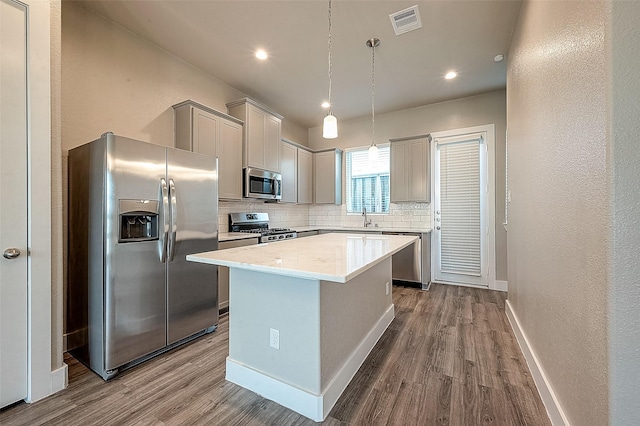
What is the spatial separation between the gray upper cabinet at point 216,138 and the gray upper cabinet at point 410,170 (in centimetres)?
245

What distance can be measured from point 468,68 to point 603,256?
3.12 meters

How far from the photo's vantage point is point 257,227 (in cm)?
420

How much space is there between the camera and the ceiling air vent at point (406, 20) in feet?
7.86

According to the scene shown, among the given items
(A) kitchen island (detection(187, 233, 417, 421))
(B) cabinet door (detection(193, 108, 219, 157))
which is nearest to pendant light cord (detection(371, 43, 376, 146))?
(B) cabinet door (detection(193, 108, 219, 157))

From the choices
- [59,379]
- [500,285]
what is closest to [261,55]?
[59,379]

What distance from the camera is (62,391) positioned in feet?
5.82

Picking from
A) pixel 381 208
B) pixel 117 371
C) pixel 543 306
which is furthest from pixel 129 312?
pixel 381 208

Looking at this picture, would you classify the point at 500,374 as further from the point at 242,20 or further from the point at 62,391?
the point at 242,20

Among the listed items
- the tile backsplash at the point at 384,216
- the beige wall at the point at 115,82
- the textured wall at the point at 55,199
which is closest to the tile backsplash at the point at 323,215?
the tile backsplash at the point at 384,216

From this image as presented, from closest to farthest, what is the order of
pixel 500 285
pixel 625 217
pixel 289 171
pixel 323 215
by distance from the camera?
pixel 625 217 < pixel 500 285 < pixel 289 171 < pixel 323 215

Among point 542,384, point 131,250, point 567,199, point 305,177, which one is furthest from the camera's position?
point 305,177

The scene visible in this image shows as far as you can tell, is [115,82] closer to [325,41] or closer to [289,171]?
[325,41]

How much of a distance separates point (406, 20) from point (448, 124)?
223cm

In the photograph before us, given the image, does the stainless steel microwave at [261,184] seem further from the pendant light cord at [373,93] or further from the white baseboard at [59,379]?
the white baseboard at [59,379]
